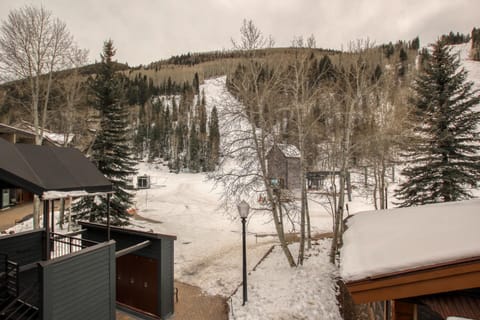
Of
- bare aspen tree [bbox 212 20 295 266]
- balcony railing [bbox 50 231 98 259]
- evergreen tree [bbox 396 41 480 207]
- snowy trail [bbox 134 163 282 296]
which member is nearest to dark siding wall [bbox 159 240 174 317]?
snowy trail [bbox 134 163 282 296]

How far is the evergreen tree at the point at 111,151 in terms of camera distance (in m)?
15.4

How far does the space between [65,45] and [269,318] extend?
1695 cm

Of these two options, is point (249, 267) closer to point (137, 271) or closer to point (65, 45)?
point (137, 271)

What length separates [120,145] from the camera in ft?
52.9

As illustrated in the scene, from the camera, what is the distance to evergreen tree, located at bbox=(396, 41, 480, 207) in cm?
1187

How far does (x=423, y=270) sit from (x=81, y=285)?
657 cm

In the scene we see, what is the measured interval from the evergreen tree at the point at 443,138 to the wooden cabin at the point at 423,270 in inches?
398

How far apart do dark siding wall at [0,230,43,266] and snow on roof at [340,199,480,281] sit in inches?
355

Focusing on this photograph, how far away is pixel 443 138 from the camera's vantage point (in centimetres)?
1189

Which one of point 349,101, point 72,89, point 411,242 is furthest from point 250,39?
point 72,89

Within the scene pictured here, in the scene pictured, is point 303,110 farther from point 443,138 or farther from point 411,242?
point 411,242

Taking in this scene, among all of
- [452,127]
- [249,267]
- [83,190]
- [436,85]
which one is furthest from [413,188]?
[83,190]

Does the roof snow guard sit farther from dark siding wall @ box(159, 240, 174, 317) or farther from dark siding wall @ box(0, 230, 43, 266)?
dark siding wall @ box(159, 240, 174, 317)

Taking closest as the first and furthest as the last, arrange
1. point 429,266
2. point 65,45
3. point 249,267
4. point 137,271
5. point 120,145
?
1. point 429,266
2. point 137,271
3. point 249,267
4. point 65,45
5. point 120,145
